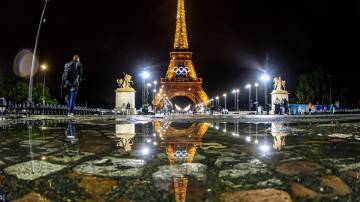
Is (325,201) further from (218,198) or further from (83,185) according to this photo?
(83,185)

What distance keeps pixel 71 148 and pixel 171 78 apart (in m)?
84.1

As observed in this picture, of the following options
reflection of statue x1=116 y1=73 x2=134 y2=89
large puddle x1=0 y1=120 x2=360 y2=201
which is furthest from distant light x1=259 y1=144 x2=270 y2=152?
reflection of statue x1=116 y1=73 x2=134 y2=89

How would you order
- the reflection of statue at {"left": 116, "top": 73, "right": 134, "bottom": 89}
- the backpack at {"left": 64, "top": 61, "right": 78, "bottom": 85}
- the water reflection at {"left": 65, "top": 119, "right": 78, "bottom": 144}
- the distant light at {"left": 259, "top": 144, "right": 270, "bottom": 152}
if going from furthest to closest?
the reflection of statue at {"left": 116, "top": 73, "right": 134, "bottom": 89} → the backpack at {"left": 64, "top": 61, "right": 78, "bottom": 85} → the water reflection at {"left": 65, "top": 119, "right": 78, "bottom": 144} → the distant light at {"left": 259, "top": 144, "right": 270, "bottom": 152}

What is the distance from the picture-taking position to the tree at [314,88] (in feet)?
204

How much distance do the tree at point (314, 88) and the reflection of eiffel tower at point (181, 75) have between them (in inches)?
1088

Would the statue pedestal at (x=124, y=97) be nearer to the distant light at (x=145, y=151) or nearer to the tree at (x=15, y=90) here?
the tree at (x=15, y=90)

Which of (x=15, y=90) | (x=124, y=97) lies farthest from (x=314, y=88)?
(x=15, y=90)

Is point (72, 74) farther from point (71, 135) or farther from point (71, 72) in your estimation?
point (71, 135)

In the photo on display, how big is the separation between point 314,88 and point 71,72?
56.6 m

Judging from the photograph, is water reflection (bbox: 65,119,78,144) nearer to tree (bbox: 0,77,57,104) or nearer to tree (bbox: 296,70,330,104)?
tree (bbox: 0,77,57,104)

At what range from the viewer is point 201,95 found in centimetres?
8644

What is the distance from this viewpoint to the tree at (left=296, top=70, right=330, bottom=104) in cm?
6228

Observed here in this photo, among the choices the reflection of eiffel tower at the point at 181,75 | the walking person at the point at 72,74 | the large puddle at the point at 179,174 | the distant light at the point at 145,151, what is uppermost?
the reflection of eiffel tower at the point at 181,75

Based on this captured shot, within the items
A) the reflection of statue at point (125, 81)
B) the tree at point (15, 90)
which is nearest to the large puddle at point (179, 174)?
the reflection of statue at point (125, 81)
